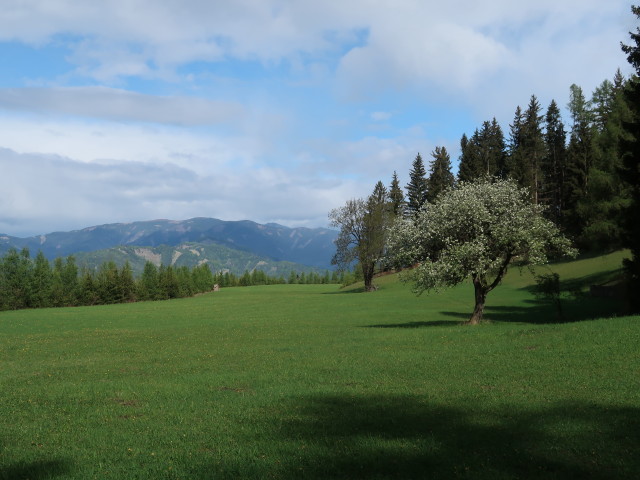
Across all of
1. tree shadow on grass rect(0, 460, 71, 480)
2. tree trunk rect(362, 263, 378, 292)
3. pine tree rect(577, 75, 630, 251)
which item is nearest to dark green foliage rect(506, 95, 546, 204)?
pine tree rect(577, 75, 630, 251)

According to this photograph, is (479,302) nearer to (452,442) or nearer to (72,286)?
(452,442)

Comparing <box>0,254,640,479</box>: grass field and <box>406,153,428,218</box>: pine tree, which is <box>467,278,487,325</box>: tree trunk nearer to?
<box>0,254,640,479</box>: grass field

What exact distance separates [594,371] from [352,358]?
977 cm

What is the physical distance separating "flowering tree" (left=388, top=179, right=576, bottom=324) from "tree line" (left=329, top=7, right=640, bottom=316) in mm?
21473

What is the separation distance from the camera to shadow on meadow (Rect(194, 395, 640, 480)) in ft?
26.8

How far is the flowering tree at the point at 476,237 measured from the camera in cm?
3100

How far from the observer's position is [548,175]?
99.0m

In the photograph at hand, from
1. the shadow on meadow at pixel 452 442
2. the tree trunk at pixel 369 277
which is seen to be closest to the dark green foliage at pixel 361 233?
the tree trunk at pixel 369 277

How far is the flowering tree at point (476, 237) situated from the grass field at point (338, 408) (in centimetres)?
444

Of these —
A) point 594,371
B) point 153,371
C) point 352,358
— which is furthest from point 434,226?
point 153,371

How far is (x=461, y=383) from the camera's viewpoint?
1570 cm

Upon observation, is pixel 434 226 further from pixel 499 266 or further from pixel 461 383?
pixel 461 383

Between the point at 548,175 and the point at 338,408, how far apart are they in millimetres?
99169

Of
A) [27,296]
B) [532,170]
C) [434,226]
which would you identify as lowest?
[27,296]
